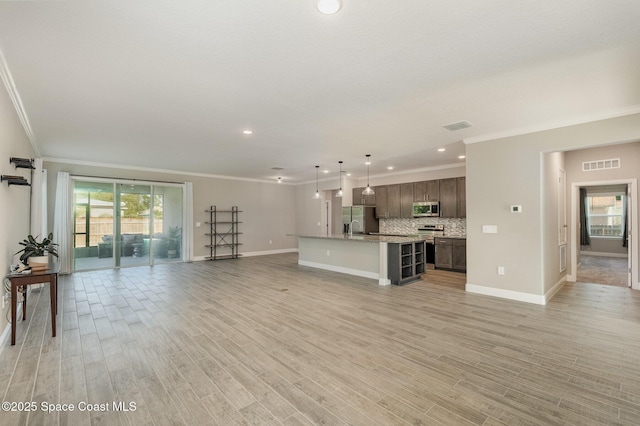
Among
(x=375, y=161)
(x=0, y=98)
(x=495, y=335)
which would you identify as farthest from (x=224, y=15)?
(x=375, y=161)

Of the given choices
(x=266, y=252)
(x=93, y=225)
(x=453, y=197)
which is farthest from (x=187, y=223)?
(x=453, y=197)

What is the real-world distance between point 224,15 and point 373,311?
12.2 ft

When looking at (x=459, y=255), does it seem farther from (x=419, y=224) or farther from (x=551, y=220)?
(x=551, y=220)

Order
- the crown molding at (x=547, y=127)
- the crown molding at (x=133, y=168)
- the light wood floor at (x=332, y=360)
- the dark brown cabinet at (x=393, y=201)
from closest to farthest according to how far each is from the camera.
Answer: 1. the light wood floor at (x=332, y=360)
2. the crown molding at (x=547, y=127)
3. the crown molding at (x=133, y=168)
4. the dark brown cabinet at (x=393, y=201)

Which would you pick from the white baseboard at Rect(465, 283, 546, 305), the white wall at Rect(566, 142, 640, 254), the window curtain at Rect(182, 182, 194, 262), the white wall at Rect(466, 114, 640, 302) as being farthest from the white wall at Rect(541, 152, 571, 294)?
the window curtain at Rect(182, 182, 194, 262)

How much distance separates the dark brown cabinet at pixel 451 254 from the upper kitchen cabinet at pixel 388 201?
1.67 metres

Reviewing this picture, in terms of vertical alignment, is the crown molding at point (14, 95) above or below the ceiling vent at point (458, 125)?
above

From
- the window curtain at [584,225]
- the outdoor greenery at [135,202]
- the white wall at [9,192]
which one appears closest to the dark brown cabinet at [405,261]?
the white wall at [9,192]

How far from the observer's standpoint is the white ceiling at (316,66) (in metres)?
1.97

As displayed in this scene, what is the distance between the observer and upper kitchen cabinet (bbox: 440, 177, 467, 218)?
718 centimetres

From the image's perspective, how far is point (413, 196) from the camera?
816 cm

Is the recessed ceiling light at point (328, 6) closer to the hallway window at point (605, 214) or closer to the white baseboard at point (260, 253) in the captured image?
the white baseboard at point (260, 253)

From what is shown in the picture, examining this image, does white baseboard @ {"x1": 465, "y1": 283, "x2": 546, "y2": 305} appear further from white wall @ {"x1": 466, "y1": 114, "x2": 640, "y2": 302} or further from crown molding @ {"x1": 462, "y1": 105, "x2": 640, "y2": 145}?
crown molding @ {"x1": 462, "y1": 105, "x2": 640, "y2": 145}

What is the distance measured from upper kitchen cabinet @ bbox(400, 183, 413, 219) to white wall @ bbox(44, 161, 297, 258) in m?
4.64
